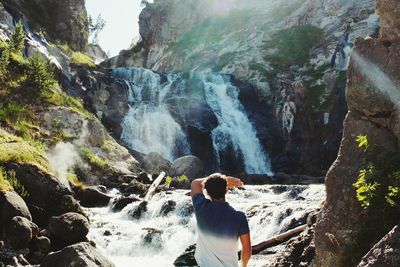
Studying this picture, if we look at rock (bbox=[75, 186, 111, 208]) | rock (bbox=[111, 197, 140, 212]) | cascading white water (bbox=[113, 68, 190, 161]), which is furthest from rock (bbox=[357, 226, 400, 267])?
cascading white water (bbox=[113, 68, 190, 161])

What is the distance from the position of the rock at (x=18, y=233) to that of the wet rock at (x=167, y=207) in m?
7.08

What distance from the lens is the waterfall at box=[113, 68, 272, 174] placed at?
3753cm

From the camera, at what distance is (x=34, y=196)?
1562cm

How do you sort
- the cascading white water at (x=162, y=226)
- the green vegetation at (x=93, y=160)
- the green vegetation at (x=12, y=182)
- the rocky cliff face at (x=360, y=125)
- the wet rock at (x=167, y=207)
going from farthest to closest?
the green vegetation at (x=93, y=160) < the wet rock at (x=167, y=207) < the green vegetation at (x=12, y=182) < the cascading white water at (x=162, y=226) < the rocky cliff face at (x=360, y=125)

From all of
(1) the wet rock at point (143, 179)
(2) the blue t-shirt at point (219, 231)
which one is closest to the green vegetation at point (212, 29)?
(1) the wet rock at point (143, 179)

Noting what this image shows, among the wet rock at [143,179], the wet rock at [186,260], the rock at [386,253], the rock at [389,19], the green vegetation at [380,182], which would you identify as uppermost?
the rock at [389,19]

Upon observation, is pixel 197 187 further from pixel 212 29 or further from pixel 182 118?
pixel 212 29

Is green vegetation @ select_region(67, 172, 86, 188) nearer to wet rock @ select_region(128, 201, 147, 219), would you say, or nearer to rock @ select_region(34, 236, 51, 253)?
wet rock @ select_region(128, 201, 147, 219)

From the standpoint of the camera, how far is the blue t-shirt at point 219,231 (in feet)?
14.9

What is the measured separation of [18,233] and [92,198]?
A: 29.2ft

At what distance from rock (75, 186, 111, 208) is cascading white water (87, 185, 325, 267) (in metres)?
0.95

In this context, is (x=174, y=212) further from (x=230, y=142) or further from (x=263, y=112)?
(x=263, y=112)

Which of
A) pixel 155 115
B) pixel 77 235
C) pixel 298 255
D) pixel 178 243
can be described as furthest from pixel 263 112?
A: pixel 298 255

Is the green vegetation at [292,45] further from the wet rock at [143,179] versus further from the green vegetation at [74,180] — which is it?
the green vegetation at [74,180]
